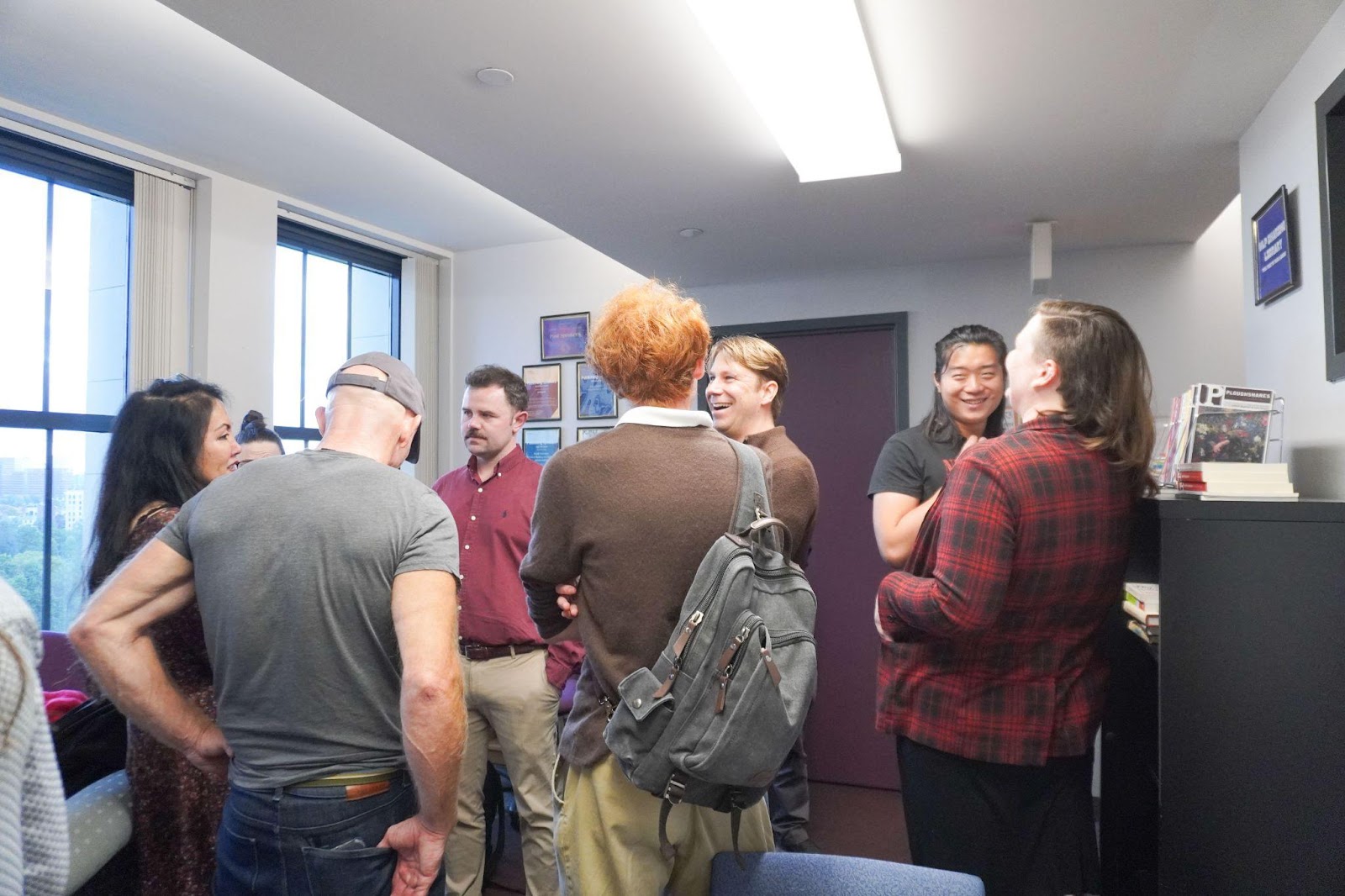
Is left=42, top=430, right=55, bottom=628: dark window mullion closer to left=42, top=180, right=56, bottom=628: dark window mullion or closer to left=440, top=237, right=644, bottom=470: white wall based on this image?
left=42, top=180, right=56, bottom=628: dark window mullion

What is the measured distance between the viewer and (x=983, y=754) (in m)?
1.46

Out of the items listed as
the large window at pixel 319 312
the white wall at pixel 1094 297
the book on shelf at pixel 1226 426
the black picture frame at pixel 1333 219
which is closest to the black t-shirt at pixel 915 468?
the book on shelf at pixel 1226 426

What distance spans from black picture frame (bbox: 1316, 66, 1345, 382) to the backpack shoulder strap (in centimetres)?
138

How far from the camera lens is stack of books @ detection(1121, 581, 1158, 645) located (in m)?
2.06

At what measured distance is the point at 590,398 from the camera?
5051mm

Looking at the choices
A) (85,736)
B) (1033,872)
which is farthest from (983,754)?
(85,736)

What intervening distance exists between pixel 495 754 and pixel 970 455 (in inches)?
81.9

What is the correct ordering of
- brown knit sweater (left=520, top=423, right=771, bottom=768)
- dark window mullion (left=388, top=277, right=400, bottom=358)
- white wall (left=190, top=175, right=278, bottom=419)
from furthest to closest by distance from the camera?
dark window mullion (left=388, top=277, right=400, bottom=358) → white wall (left=190, top=175, right=278, bottom=419) → brown knit sweater (left=520, top=423, right=771, bottom=768)

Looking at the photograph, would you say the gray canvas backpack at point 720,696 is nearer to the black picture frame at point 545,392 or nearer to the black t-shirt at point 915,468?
the black t-shirt at point 915,468

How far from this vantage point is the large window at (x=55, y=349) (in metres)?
3.52

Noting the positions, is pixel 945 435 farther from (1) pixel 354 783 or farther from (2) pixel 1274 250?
(1) pixel 354 783

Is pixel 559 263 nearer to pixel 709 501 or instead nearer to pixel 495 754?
pixel 495 754

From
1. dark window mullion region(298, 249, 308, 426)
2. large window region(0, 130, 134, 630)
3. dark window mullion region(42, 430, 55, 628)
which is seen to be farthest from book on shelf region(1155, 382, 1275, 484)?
dark window mullion region(298, 249, 308, 426)

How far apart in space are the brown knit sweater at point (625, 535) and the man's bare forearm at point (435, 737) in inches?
7.5
